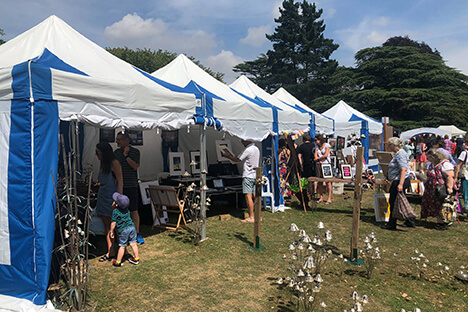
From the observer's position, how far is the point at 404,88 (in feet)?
97.1

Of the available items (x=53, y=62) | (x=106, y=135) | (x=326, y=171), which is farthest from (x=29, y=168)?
(x=326, y=171)

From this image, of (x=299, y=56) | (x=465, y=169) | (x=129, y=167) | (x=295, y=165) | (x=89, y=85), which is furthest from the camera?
(x=299, y=56)

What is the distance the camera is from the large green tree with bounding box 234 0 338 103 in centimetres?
3372

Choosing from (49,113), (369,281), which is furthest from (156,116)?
(369,281)

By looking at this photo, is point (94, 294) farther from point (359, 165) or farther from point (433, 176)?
point (433, 176)

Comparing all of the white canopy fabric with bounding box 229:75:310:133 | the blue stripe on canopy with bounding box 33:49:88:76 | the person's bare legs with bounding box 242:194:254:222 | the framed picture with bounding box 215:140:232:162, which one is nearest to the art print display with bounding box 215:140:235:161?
the framed picture with bounding box 215:140:232:162

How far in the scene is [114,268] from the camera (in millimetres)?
4023

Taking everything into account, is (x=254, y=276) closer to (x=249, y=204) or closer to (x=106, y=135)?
(x=249, y=204)

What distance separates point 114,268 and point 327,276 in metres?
2.52

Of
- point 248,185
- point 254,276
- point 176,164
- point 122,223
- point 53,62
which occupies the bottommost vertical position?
point 254,276

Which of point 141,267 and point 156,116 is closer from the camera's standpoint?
point 141,267

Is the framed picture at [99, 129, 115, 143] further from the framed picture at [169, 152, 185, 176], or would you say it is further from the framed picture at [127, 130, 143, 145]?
the framed picture at [169, 152, 185, 176]

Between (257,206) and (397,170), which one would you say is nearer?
(257,206)

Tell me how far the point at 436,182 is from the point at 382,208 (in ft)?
3.35
